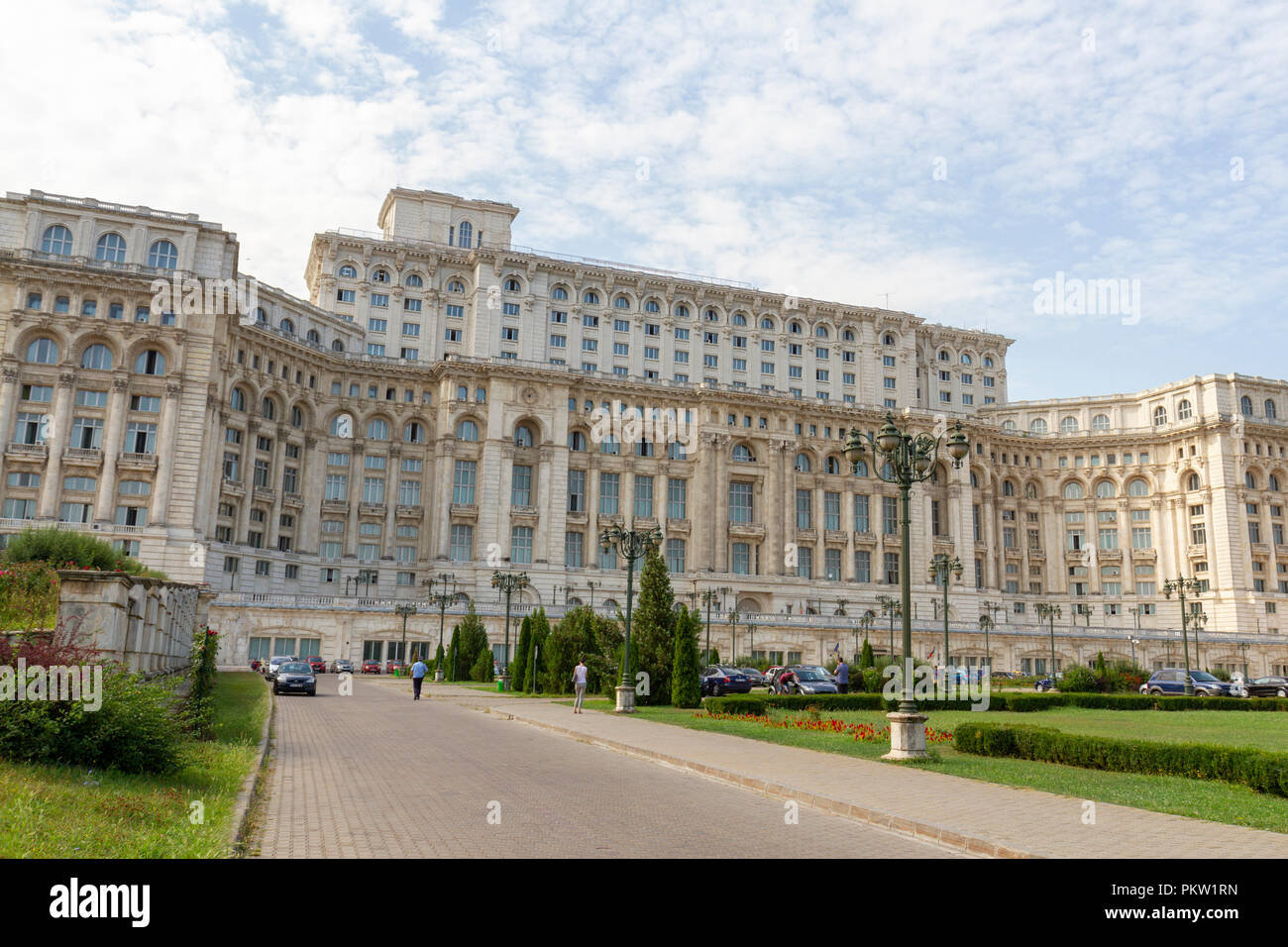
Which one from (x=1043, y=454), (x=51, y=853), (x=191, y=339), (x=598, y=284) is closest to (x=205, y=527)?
(x=191, y=339)

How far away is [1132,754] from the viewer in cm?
1669

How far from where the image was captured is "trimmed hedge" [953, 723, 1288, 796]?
1409 cm

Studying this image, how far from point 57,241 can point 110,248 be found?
11.7ft

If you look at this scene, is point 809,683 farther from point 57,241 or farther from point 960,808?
point 57,241

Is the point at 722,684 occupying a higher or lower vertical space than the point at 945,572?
lower

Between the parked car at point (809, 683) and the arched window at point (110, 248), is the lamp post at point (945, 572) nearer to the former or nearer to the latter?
the parked car at point (809, 683)

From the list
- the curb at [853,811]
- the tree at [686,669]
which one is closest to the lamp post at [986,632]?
the tree at [686,669]

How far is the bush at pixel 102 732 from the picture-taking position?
10.7 meters

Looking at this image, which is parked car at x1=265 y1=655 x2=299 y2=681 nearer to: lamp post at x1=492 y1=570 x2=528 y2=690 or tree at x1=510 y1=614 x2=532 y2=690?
tree at x1=510 y1=614 x2=532 y2=690

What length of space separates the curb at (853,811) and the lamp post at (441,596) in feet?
138

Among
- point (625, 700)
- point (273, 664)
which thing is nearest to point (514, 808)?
point (625, 700)

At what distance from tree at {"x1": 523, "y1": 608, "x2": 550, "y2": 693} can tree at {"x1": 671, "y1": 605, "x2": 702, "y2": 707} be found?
39.7 ft

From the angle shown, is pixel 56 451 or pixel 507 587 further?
pixel 56 451
